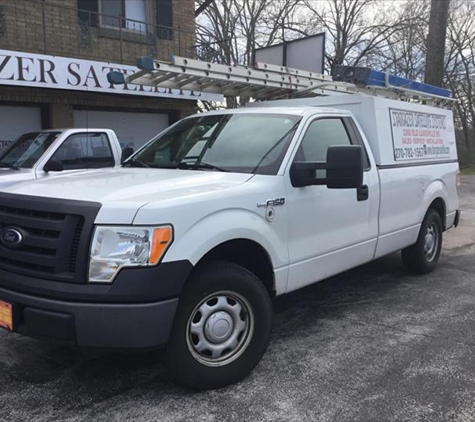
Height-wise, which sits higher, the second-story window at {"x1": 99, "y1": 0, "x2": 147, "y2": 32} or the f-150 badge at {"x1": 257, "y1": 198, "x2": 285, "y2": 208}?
the second-story window at {"x1": 99, "y1": 0, "x2": 147, "y2": 32}

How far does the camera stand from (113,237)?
→ 2.80 metres

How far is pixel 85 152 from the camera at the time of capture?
23.9ft

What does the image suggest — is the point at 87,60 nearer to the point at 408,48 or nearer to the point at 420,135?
the point at 420,135

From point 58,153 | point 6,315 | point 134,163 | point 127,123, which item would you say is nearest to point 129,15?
point 127,123

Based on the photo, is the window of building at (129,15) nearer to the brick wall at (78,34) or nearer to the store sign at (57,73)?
the brick wall at (78,34)

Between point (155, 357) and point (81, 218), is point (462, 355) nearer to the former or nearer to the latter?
point (155, 357)

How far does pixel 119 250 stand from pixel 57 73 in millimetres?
7379

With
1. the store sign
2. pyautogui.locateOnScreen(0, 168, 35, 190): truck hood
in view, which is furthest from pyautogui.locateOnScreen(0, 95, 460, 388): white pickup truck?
the store sign

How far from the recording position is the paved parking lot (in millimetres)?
3020

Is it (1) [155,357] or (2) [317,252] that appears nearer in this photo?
(1) [155,357]

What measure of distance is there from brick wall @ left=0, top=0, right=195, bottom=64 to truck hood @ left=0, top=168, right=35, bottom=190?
412 centimetres

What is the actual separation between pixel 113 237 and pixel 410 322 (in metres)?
2.93

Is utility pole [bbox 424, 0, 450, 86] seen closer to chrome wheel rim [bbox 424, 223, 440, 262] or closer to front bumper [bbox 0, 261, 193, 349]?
chrome wheel rim [bbox 424, 223, 440, 262]

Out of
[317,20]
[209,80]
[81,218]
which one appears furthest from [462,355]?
[317,20]
